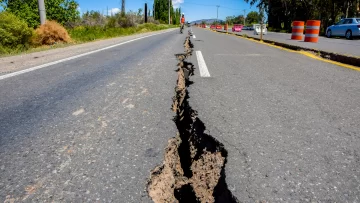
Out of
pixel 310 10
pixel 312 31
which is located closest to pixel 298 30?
pixel 312 31

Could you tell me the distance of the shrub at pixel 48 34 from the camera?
371 inches

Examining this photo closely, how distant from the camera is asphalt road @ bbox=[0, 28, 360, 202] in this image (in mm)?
1172

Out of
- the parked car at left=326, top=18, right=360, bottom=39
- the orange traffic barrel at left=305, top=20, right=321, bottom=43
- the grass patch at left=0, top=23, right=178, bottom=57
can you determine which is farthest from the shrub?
the parked car at left=326, top=18, right=360, bottom=39

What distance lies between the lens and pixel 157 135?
67.4 inches

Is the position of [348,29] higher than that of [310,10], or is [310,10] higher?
[310,10]

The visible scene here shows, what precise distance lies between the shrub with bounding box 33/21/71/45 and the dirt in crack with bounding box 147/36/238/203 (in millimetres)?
9084

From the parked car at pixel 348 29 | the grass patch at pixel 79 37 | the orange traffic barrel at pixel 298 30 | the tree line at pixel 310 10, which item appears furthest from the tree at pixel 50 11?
the tree line at pixel 310 10

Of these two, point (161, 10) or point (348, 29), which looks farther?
point (161, 10)

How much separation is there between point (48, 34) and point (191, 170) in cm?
979

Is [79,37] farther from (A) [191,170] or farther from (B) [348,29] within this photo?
(B) [348,29]

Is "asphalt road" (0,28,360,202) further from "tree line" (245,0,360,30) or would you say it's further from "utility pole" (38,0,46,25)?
"tree line" (245,0,360,30)

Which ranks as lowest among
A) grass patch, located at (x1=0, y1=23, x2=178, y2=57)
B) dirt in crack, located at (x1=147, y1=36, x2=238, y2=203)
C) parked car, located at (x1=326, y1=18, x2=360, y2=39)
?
dirt in crack, located at (x1=147, y1=36, x2=238, y2=203)

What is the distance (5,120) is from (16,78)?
180 centimetres

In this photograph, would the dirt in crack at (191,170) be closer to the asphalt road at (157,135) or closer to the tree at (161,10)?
the asphalt road at (157,135)
